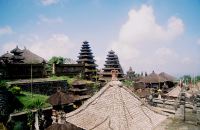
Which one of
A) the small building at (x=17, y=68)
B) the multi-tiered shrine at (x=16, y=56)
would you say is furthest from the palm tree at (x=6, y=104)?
the multi-tiered shrine at (x=16, y=56)

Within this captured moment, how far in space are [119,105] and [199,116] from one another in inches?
516

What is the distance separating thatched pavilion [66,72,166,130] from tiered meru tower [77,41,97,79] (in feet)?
112

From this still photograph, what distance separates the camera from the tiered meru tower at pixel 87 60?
44.9m

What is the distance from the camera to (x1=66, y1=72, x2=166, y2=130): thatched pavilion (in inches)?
346

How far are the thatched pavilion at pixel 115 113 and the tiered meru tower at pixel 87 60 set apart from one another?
3406cm

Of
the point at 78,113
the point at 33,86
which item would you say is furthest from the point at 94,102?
the point at 33,86

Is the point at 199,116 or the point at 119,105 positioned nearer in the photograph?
the point at 119,105

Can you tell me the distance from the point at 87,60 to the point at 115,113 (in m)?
37.9

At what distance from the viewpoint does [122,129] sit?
8.42 m

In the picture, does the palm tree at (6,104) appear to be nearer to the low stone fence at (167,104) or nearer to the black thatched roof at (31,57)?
the low stone fence at (167,104)

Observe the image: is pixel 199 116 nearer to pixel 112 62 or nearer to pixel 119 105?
pixel 119 105

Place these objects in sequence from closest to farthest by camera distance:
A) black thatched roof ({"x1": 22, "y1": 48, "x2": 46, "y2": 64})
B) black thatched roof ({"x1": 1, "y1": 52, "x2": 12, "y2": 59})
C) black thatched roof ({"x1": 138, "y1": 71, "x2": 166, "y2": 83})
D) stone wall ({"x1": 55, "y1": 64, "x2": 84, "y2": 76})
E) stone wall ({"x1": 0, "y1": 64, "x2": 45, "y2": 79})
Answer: stone wall ({"x1": 0, "y1": 64, "x2": 45, "y2": 79}), black thatched roof ({"x1": 1, "y1": 52, "x2": 12, "y2": 59}), stone wall ({"x1": 55, "y1": 64, "x2": 84, "y2": 76}), black thatched roof ({"x1": 22, "y1": 48, "x2": 46, "y2": 64}), black thatched roof ({"x1": 138, "y1": 71, "x2": 166, "y2": 83})

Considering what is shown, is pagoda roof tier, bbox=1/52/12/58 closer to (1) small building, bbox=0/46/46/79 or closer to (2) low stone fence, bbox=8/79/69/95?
(1) small building, bbox=0/46/46/79

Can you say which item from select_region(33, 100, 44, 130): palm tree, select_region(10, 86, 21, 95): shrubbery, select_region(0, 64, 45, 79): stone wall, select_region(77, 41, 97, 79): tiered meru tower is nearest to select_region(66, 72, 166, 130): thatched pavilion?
select_region(33, 100, 44, 130): palm tree
